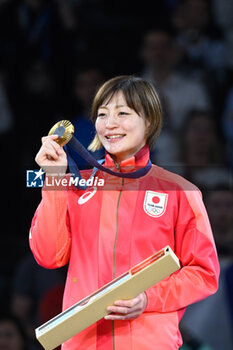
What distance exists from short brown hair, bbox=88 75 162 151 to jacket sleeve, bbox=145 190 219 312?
0.20 metres

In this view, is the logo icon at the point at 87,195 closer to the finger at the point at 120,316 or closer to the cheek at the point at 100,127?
the cheek at the point at 100,127

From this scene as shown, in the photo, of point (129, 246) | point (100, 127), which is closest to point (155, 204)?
point (129, 246)

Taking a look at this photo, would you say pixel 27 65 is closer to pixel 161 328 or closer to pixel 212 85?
pixel 212 85

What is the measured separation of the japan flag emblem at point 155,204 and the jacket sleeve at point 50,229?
188mm

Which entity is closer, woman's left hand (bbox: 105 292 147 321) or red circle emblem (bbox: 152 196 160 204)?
woman's left hand (bbox: 105 292 147 321)

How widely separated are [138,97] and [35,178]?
32 cm

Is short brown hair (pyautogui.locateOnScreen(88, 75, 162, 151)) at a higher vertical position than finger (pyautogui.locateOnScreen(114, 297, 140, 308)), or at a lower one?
higher

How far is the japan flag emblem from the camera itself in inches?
62.8

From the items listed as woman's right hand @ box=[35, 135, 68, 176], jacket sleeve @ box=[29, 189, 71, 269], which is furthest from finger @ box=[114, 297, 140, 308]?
woman's right hand @ box=[35, 135, 68, 176]

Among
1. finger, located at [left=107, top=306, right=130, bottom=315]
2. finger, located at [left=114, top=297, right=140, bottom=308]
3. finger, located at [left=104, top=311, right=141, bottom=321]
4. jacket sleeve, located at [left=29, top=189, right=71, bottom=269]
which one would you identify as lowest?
finger, located at [left=104, top=311, right=141, bottom=321]

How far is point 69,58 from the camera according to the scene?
350cm

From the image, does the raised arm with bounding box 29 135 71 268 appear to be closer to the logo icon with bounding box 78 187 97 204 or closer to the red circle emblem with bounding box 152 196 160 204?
the logo icon with bounding box 78 187 97 204

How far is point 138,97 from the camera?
163 centimetres

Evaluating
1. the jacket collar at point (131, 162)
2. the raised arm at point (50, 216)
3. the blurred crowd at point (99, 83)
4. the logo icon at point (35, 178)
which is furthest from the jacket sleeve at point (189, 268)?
the blurred crowd at point (99, 83)
